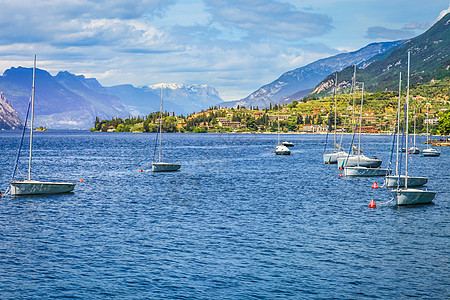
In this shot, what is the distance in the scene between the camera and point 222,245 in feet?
141

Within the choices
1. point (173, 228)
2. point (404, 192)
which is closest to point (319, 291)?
point (173, 228)

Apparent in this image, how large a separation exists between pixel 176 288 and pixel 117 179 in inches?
2545

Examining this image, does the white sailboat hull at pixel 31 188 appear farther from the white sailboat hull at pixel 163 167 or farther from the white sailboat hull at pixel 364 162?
the white sailboat hull at pixel 364 162

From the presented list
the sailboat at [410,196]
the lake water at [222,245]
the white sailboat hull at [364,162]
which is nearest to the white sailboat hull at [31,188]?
the lake water at [222,245]

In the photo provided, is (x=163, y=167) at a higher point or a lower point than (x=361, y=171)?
lower

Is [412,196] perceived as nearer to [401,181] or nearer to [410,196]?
[410,196]

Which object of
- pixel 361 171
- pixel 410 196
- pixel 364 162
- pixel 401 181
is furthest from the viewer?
pixel 364 162

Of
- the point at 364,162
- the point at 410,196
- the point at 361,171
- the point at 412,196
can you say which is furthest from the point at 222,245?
the point at 364,162

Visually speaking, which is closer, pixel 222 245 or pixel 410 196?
pixel 222 245

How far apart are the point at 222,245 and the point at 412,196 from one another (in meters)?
29.8

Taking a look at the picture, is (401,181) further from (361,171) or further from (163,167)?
(163,167)

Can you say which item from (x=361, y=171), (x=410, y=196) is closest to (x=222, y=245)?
(x=410, y=196)

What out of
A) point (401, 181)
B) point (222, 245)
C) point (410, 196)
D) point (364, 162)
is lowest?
point (222, 245)

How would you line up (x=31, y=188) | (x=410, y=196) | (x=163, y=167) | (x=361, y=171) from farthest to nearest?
(x=163, y=167)
(x=361, y=171)
(x=31, y=188)
(x=410, y=196)
